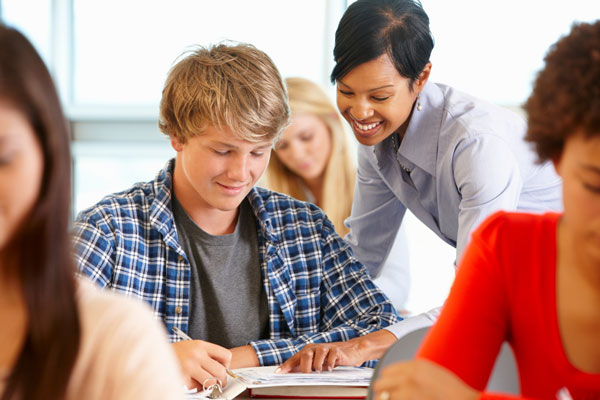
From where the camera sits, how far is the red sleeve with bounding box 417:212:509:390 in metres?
0.90

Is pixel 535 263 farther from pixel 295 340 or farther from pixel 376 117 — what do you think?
pixel 376 117

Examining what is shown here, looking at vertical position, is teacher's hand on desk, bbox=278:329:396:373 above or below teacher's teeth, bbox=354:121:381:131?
below

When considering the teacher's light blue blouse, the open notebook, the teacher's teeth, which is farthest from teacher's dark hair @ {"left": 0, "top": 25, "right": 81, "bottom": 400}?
the teacher's teeth

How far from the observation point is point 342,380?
3.96 ft

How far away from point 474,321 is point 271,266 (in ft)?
2.49

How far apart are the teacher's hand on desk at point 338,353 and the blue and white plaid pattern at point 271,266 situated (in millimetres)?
71

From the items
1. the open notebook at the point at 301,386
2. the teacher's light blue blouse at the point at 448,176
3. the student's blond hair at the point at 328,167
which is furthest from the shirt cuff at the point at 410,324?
the student's blond hair at the point at 328,167

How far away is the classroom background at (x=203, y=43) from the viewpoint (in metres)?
3.65

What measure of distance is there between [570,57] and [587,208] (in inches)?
7.3

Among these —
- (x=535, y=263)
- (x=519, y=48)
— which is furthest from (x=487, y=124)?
(x=519, y=48)

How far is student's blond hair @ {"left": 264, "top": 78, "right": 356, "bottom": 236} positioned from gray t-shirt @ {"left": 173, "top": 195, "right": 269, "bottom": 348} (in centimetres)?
112

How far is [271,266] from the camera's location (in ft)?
5.26

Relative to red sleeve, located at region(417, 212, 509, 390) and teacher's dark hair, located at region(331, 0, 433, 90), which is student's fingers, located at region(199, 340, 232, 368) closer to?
red sleeve, located at region(417, 212, 509, 390)

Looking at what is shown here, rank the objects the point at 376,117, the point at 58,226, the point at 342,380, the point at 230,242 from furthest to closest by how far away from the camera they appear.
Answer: the point at 376,117 < the point at 230,242 < the point at 342,380 < the point at 58,226
